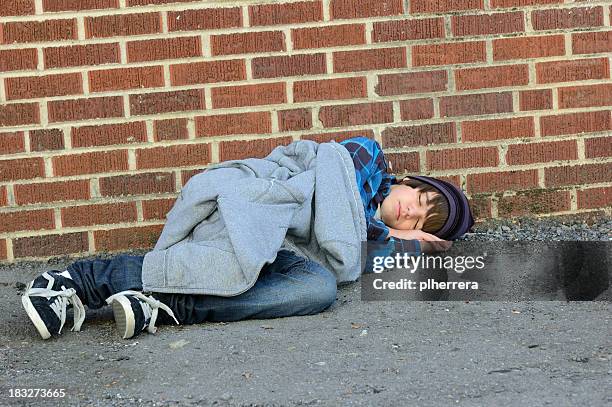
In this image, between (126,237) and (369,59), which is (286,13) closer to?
(369,59)

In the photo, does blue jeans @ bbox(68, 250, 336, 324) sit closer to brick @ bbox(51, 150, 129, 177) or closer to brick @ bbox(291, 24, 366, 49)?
brick @ bbox(51, 150, 129, 177)

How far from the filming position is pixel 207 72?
147 inches

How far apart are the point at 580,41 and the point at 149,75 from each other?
5.85ft

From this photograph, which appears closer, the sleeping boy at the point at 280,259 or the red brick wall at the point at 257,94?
the sleeping boy at the point at 280,259

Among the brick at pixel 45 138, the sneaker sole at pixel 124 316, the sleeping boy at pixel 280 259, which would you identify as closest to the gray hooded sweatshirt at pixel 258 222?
the sleeping boy at pixel 280 259

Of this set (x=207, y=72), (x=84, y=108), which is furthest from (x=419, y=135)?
(x=84, y=108)

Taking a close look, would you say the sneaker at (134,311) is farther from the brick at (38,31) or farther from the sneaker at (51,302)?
the brick at (38,31)

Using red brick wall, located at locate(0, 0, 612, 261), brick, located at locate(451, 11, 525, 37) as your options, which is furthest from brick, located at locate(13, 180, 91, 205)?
brick, located at locate(451, 11, 525, 37)

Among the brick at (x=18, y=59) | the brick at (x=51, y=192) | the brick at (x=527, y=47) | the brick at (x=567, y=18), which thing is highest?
the brick at (x=567, y=18)

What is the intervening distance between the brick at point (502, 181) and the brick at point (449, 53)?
49 cm

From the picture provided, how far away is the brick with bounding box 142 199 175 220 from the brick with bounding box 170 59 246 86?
1.58 ft

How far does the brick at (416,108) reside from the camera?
3.83 metres

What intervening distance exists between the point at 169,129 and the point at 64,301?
1060mm

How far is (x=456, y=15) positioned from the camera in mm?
3789
